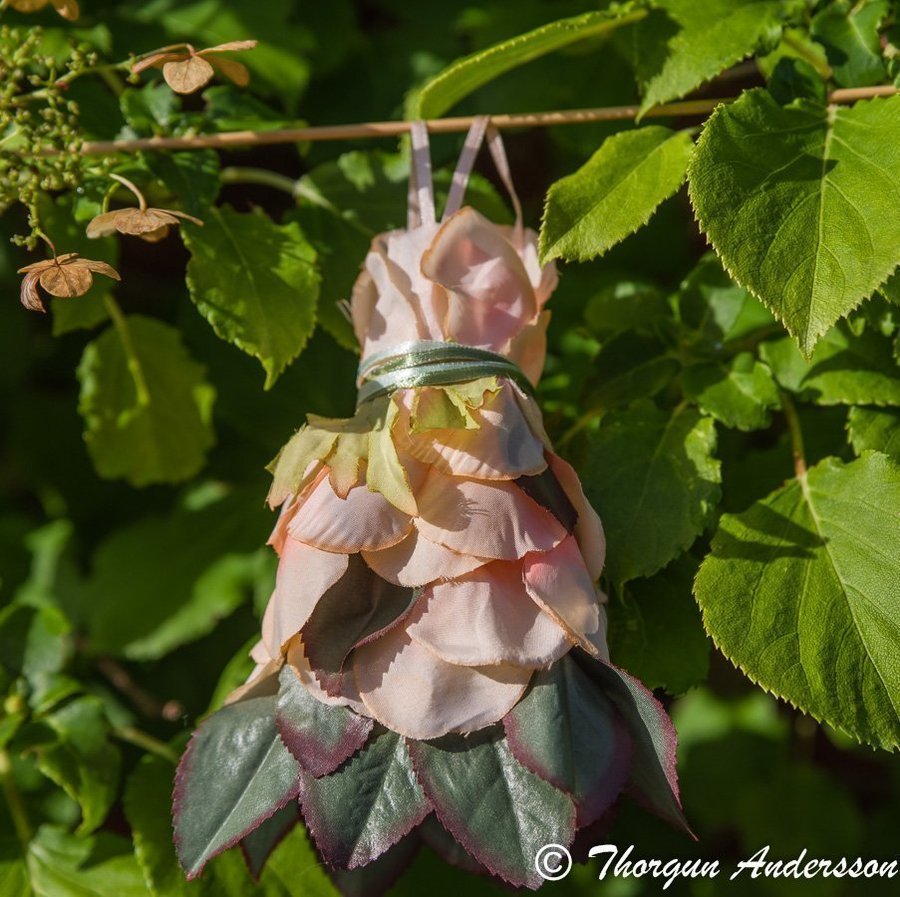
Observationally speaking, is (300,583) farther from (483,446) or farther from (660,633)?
(660,633)

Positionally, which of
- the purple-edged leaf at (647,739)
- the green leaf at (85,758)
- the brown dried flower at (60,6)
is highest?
the brown dried flower at (60,6)

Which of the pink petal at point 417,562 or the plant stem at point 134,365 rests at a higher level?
the pink petal at point 417,562

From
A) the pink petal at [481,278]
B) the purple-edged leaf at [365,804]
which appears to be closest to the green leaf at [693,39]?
the pink petal at [481,278]

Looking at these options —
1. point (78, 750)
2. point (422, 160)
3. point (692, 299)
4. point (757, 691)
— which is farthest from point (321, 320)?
point (757, 691)

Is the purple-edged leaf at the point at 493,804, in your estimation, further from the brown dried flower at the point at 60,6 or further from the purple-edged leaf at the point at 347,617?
the brown dried flower at the point at 60,6

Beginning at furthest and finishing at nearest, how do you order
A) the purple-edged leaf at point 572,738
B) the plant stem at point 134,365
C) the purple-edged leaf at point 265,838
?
the plant stem at point 134,365, the purple-edged leaf at point 265,838, the purple-edged leaf at point 572,738

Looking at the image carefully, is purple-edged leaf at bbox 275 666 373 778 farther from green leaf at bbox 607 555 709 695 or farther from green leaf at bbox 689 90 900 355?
green leaf at bbox 689 90 900 355

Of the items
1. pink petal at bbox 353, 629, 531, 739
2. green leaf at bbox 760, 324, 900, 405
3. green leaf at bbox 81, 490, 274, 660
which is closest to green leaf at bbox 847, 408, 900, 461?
Result: green leaf at bbox 760, 324, 900, 405
